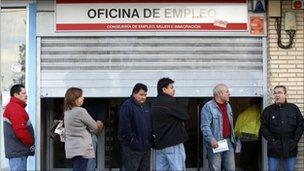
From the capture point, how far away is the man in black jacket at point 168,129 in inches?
305

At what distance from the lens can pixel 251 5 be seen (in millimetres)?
9438

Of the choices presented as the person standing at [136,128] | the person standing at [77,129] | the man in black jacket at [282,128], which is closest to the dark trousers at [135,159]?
the person standing at [136,128]

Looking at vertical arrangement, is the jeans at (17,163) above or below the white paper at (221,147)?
below

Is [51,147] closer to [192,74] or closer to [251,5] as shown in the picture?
[192,74]

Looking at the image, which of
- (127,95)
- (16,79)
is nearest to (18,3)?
(16,79)

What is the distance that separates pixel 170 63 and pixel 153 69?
11.7 inches

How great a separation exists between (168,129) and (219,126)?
0.83 meters

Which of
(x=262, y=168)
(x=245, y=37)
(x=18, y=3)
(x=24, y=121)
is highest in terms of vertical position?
(x=18, y=3)

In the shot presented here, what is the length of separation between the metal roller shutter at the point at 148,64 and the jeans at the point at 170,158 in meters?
1.70

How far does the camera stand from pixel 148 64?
30.8 ft

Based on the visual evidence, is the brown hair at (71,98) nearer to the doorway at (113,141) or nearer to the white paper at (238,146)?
the doorway at (113,141)

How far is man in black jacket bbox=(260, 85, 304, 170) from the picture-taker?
8484 mm

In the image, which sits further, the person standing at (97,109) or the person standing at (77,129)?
the person standing at (97,109)

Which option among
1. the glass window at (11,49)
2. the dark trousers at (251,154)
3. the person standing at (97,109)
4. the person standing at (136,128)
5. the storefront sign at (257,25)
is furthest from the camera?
the dark trousers at (251,154)
